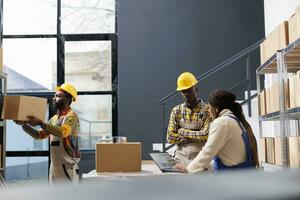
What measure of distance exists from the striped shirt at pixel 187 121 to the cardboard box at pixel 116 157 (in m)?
0.81

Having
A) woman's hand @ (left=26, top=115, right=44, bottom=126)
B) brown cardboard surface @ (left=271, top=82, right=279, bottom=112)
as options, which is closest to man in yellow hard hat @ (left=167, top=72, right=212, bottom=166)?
brown cardboard surface @ (left=271, top=82, right=279, bottom=112)

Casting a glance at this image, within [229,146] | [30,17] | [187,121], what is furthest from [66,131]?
[30,17]

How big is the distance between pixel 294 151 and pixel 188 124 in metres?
0.88

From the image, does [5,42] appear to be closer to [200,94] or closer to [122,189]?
[200,94]

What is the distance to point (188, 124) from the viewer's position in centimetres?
350

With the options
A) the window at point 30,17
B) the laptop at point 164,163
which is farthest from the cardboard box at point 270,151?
the window at point 30,17

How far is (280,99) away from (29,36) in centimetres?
498

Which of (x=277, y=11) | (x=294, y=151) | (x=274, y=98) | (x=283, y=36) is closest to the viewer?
(x=294, y=151)

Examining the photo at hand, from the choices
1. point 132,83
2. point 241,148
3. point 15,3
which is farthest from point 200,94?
point 241,148

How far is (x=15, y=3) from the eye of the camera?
23.4 ft

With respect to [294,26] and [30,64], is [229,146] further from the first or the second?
[30,64]

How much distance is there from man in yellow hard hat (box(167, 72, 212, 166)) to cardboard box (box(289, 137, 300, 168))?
0.67 metres

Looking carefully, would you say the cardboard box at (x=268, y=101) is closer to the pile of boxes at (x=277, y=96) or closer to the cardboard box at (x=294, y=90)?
the pile of boxes at (x=277, y=96)

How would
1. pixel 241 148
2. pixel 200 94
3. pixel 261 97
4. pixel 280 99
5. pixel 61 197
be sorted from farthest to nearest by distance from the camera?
pixel 200 94 → pixel 261 97 → pixel 280 99 → pixel 241 148 → pixel 61 197
